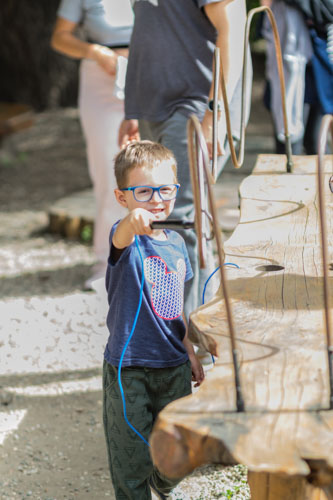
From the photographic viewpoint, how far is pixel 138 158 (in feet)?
7.09

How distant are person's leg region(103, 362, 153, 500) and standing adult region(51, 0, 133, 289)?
200 cm

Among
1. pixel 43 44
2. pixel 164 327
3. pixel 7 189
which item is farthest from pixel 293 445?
pixel 43 44

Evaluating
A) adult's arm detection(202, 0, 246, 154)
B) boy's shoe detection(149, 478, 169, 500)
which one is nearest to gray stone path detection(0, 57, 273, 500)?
boy's shoe detection(149, 478, 169, 500)

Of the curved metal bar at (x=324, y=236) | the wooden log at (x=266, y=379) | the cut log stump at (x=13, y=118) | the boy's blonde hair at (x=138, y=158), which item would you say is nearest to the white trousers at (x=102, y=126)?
the wooden log at (x=266, y=379)

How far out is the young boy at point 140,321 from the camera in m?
2.15

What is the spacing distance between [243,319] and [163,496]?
0.80 metres

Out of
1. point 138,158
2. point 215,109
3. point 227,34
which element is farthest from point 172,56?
point 138,158

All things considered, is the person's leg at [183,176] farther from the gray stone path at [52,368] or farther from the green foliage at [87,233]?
the green foliage at [87,233]

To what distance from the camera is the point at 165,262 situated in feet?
7.22

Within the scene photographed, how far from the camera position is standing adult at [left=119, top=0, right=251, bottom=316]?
9.50 feet

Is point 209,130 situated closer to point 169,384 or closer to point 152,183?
point 152,183

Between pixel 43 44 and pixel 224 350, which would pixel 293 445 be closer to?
pixel 224 350

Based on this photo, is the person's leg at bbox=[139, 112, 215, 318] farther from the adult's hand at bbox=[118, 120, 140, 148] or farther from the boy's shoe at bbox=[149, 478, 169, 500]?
the boy's shoe at bbox=[149, 478, 169, 500]

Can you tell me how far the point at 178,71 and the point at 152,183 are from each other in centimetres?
96
